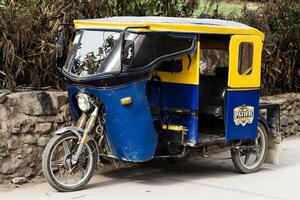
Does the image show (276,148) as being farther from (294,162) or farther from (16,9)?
(16,9)

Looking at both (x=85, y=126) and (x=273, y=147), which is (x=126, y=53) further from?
(x=273, y=147)

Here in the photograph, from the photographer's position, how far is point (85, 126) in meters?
7.50

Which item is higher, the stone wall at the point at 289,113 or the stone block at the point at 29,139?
the stone block at the point at 29,139

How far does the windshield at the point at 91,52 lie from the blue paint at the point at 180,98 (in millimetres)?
832

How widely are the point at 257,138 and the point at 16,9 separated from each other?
374 cm

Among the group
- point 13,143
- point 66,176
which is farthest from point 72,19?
point 66,176

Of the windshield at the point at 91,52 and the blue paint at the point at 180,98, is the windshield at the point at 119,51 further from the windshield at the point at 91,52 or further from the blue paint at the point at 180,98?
the blue paint at the point at 180,98

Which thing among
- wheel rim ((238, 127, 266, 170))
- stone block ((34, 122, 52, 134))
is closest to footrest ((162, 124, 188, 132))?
wheel rim ((238, 127, 266, 170))

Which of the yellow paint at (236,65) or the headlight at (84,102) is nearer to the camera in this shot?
the headlight at (84,102)

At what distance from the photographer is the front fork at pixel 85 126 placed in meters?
7.33

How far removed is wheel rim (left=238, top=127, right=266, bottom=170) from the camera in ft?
28.5

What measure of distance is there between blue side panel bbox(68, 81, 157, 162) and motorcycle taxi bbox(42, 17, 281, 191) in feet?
0.04

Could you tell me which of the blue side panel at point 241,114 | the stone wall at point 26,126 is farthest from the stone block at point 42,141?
the blue side panel at point 241,114

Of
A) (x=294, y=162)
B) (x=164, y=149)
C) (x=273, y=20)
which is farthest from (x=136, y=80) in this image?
(x=273, y=20)
